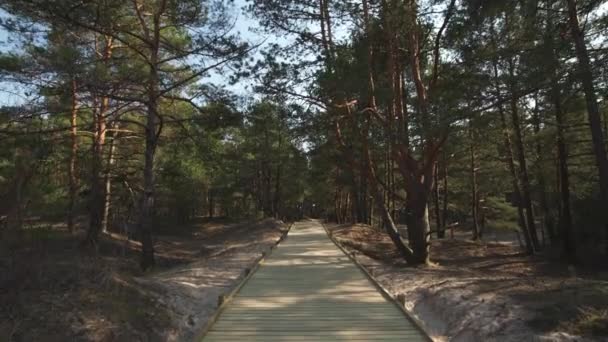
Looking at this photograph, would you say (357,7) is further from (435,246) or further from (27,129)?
(435,246)

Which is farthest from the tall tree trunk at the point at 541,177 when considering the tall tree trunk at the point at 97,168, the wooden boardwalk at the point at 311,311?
the tall tree trunk at the point at 97,168

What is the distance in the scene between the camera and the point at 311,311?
7309mm

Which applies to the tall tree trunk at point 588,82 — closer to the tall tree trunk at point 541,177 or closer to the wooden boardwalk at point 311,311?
the wooden boardwalk at point 311,311

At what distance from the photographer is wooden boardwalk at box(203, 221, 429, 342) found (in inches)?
237

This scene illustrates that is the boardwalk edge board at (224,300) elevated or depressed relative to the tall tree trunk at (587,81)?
depressed

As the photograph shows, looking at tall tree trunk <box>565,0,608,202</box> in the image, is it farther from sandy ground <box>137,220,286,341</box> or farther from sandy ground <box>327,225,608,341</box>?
sandy ground <box>137,220,286,341</box>

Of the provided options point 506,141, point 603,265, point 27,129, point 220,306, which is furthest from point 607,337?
point 506,141

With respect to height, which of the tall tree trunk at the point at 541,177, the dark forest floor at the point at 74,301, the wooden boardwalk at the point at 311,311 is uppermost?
the tall tree trunk at the point at 541,177

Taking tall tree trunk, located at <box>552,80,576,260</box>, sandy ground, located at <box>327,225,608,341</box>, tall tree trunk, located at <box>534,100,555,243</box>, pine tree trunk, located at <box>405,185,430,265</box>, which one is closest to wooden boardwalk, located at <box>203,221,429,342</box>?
sandy ground, located at <box>327,225,608,341</box>

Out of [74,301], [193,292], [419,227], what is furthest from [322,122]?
[74,301]

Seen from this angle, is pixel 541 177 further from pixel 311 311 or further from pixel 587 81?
pixel 311 311

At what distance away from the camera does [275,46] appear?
1439cm

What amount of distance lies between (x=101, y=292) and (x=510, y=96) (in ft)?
22.5

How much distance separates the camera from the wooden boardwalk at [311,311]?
237 inches
